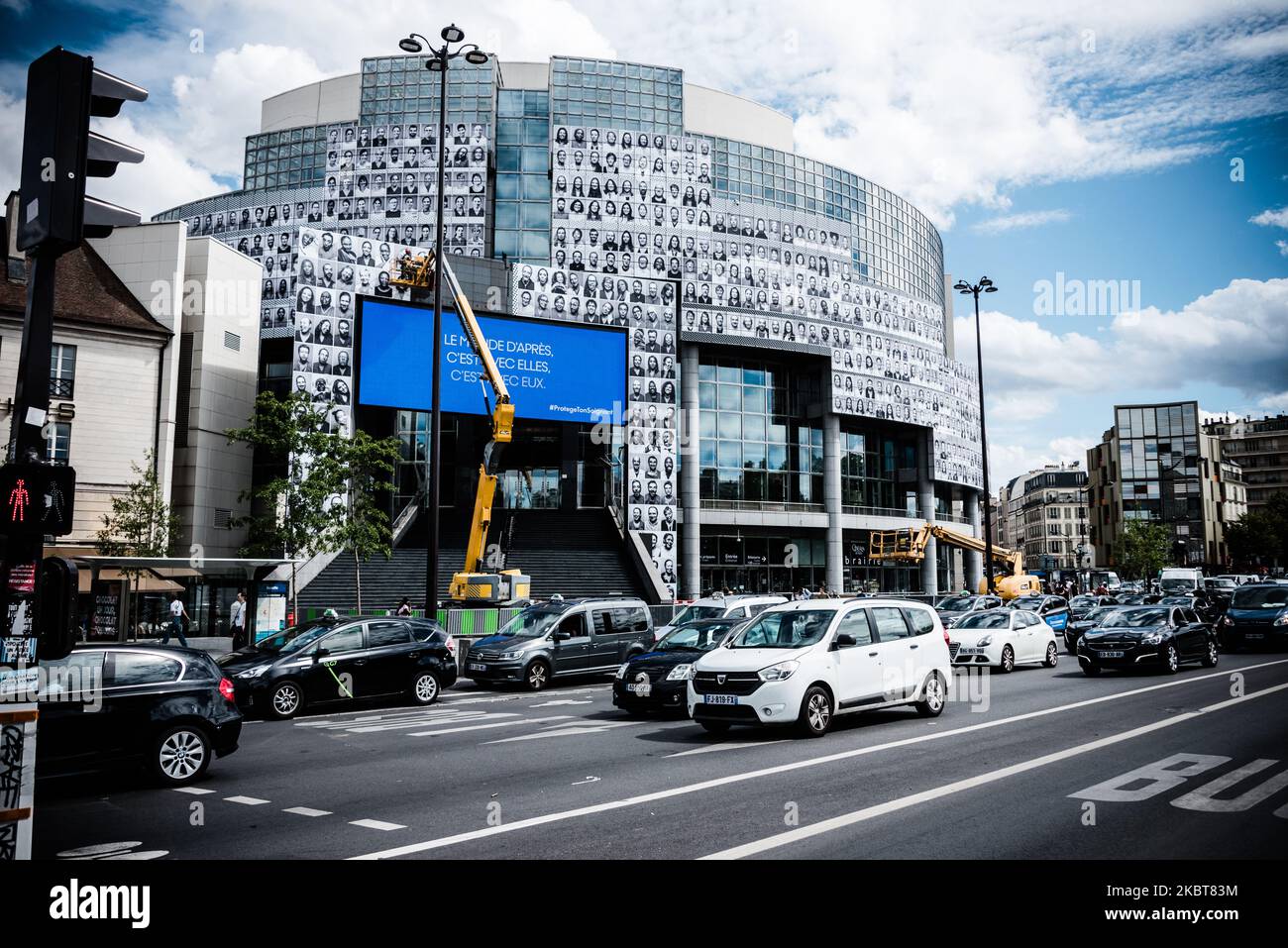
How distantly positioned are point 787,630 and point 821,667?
2.55ft

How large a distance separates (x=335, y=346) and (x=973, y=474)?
173 ft

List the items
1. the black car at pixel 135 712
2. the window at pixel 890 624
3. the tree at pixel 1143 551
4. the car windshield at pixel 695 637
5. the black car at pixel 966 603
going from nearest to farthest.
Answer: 1. the black car at pixel 135 712
2. the window at pixel 890 624
3. the car windshield at pixel 695 637
4. the black car at pixel 966 603
5. the tree at pixel 1143 551

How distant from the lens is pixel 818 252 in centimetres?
6656

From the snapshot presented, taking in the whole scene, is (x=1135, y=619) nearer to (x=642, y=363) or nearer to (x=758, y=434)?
(x=642, y=363)

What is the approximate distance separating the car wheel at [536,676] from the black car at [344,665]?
189 centimetres

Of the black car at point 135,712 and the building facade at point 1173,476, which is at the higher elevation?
the building facade at point 1173,476

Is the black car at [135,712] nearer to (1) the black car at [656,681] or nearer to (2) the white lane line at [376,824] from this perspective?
(2) the white lane line at [376,824]

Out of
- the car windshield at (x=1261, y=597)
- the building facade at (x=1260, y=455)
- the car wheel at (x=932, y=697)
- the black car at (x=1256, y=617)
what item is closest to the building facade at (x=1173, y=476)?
the building facade at (x=1260, y=455)

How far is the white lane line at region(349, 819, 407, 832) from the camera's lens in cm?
722

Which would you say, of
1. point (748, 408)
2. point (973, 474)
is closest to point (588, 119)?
point (748, 408)

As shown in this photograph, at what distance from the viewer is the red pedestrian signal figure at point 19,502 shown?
5.29m

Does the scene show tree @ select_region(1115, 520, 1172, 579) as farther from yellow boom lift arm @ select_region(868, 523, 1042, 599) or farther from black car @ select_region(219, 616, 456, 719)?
black car @ select_region(219, 616, 456, 719)

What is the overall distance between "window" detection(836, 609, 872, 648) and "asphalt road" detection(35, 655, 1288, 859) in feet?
3.90

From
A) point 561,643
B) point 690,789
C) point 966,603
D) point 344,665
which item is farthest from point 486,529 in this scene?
point 690,789
